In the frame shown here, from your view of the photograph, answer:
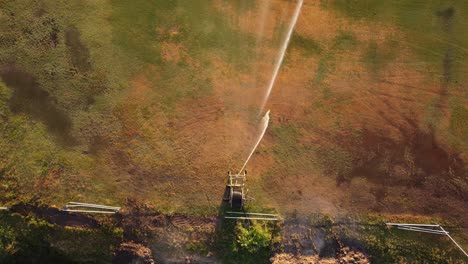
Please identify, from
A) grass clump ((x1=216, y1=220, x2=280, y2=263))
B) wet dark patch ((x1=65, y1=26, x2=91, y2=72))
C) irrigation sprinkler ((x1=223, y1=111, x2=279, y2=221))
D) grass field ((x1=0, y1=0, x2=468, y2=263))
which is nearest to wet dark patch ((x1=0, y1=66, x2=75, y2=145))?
grass field ((x1=0, y1=0, x2=468, y2=263))

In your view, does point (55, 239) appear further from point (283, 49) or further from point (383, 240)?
point (383, 240)

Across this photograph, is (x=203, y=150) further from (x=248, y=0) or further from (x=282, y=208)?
(x=248, y=0)

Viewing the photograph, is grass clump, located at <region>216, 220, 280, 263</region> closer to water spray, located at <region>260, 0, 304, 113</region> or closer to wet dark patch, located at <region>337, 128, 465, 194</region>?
wet dark patch, located at <region>337, 128, 465, 194</region>

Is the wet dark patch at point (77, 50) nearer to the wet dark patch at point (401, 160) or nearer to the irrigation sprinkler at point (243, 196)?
the irrigation sprinkler at point (243, 196)

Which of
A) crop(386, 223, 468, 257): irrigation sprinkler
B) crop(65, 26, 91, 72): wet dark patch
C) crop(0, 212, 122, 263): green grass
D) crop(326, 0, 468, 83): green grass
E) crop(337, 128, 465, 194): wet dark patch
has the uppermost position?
crop(326, 0, 468, 83): green grass

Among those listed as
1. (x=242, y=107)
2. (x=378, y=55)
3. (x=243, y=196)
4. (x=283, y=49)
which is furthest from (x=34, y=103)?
(x=378, y=55)

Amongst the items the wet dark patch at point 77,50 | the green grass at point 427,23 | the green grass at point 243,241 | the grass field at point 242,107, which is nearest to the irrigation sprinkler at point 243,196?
the green grass at point 243,241

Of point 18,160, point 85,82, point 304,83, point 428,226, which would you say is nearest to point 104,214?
point 18,160
